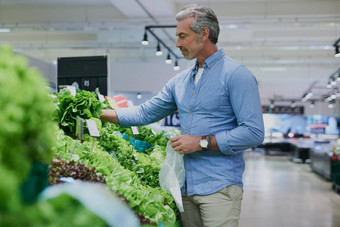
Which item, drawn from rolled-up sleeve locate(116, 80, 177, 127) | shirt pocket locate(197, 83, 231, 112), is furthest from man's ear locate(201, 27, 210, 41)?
rolled-up sleeve locate(116, 80, 177, 127)

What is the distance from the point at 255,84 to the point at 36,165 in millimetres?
1502

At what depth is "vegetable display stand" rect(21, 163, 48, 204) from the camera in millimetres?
884

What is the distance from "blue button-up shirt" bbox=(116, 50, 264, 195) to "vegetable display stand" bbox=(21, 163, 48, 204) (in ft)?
4.37

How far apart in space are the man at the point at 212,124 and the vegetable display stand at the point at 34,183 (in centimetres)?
132

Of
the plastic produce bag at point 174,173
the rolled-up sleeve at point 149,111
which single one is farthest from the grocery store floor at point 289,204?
the plastic produce bag at point 174,173

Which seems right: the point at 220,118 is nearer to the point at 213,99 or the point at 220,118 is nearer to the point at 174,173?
the point at 213,99

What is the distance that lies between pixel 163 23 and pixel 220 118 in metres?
9.98

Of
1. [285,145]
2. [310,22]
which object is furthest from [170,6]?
[285,145]

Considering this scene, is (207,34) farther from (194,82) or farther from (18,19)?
(18,19)

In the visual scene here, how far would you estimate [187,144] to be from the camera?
227 centimetres

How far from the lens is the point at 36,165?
37.8 inches

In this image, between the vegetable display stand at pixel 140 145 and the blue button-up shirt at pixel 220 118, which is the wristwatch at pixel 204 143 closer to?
the blue button-up shirt at pixel 220 118

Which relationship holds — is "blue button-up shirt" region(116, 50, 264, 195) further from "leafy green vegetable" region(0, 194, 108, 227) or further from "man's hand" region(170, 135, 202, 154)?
"leafy green vegetable" region(0, 194, 108, 227)

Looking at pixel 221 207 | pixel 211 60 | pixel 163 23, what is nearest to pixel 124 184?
pixel 221 207
